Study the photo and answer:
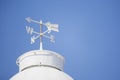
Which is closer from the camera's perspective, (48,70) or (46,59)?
(48,70)

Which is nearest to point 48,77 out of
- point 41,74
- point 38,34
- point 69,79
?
point 41,74

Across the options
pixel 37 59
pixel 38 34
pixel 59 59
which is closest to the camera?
pixel 37 59

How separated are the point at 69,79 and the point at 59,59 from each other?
0.61 m

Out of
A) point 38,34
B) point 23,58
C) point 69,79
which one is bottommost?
point 69,79

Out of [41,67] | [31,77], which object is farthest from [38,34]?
[31,77]

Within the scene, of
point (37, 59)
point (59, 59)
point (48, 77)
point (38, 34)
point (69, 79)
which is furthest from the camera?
point (38, 34)

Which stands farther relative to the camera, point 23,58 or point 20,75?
point 23,58

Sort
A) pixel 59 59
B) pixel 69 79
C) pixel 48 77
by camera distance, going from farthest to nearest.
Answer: pixel 59 59 → pixel 69 79 → pixel 48 77

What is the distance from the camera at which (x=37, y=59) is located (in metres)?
3.92

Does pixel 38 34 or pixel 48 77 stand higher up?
pixel 38 34

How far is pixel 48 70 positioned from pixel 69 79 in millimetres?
391

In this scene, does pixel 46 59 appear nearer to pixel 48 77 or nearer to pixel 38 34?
pixel 48 77

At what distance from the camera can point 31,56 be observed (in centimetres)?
398

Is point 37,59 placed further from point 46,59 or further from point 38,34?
point 38,34
